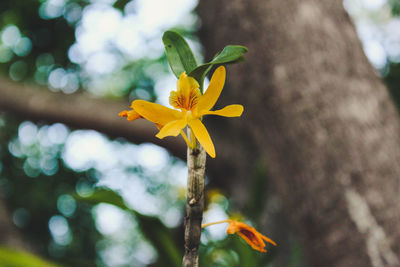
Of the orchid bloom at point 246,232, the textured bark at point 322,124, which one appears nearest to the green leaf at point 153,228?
the textured bark at point 322,124

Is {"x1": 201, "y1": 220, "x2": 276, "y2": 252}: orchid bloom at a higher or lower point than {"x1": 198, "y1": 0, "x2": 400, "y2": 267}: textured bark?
lower

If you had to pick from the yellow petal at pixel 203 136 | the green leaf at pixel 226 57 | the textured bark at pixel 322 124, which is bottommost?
the yellow petal at pixel 203 136

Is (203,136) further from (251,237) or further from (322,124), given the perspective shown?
(322,124)

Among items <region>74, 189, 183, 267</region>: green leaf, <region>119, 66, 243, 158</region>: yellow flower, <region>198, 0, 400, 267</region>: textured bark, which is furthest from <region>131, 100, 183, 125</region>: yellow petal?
<region>198, 0, 400, 267</region>: textured bark

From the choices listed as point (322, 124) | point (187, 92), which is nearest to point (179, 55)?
point (187, 92)

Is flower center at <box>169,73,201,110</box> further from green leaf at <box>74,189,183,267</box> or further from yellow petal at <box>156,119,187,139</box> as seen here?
green leaf at <box>74,189,183,267</box>

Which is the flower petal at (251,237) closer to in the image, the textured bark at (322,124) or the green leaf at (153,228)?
the green leaf at (153,228)

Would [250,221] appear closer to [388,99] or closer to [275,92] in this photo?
[275,92]

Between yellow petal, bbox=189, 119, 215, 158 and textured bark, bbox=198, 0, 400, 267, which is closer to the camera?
yellow petal, bbox=189, 119, 215, 158
